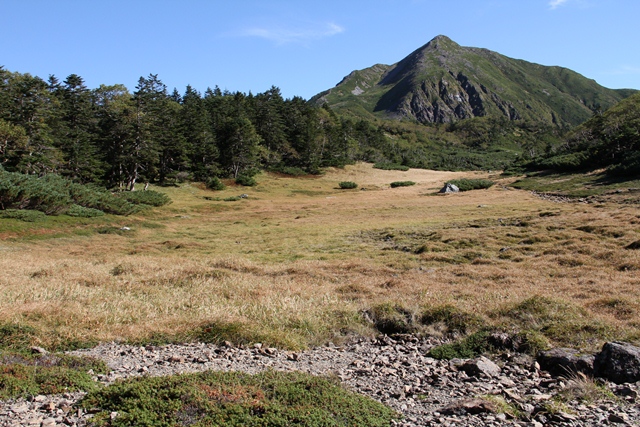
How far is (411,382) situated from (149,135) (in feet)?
194

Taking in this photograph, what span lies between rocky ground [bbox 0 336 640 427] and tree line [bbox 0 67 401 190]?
1815 inches

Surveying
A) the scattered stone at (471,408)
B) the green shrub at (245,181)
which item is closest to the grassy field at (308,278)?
the scattered stone at (471,408)

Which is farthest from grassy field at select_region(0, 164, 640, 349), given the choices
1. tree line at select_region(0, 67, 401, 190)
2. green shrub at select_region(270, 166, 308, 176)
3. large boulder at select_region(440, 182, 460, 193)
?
green shrub at select_region(270, 166, 308, 176)

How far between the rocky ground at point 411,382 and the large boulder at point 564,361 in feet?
0.63

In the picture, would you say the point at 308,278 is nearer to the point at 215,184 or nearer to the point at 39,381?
the point at 39,381

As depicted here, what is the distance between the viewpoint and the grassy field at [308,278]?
8523mm

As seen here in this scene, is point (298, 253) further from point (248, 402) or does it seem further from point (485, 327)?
point (248, 402)

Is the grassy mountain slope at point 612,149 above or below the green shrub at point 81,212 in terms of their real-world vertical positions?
above

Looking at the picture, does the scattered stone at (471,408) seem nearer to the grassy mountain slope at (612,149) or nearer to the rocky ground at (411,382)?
the rocky ground at (411,382)

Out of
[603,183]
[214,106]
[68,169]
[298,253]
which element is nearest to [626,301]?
[298,253]

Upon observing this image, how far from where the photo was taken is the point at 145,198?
4762cm

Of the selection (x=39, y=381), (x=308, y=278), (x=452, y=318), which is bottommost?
(x=308, y=278)

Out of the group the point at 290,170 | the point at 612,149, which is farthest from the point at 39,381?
the point at 290,170

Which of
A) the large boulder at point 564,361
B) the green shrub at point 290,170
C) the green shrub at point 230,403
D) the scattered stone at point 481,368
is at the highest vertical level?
the green shrub at point 290,170
